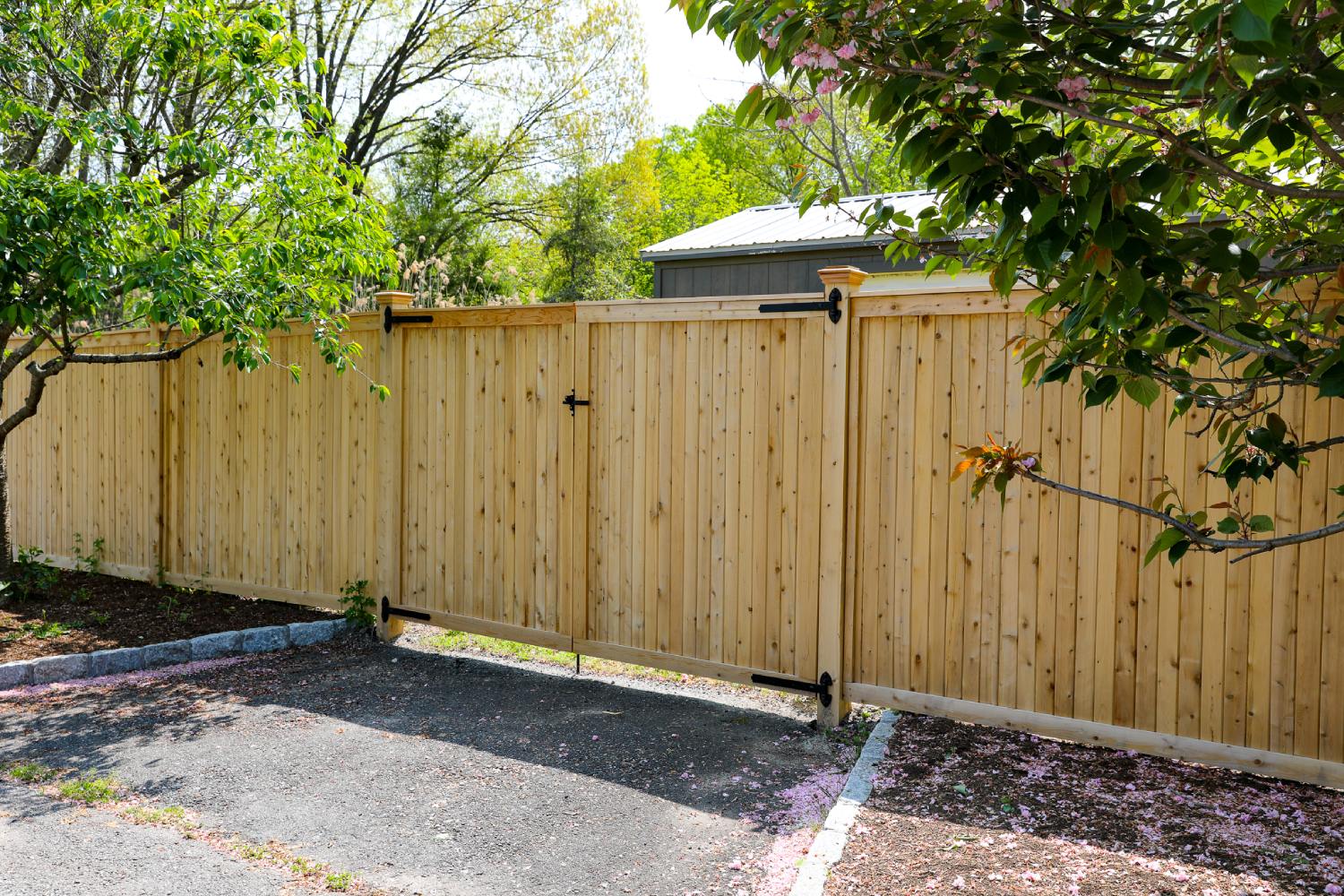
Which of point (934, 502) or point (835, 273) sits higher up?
point (835, 273)

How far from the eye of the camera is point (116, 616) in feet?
21.2

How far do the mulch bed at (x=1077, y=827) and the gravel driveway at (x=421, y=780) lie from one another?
340 millimetres

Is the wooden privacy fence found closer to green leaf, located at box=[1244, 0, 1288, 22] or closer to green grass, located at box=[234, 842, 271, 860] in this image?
green grass, located at box=[234, 842, 271, 860]

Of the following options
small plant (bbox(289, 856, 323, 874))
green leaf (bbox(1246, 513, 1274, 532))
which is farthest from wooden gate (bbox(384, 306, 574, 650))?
green leaf (bbox(1246, 513, 1274, 532))

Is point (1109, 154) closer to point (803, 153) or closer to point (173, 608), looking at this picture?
point (173, 608)

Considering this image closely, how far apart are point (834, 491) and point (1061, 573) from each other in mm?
965

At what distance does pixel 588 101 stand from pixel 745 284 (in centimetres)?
1119

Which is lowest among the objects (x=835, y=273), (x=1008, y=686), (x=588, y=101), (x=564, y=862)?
(x=564, y=862)

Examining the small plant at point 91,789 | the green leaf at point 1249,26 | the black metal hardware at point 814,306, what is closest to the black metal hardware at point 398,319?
the black metal hardware at point 814,306

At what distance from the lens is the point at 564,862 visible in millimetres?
3320

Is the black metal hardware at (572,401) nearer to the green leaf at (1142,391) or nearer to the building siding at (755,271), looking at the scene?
the green leaf at (1142,391)

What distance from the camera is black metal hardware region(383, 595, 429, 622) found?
6.01 m

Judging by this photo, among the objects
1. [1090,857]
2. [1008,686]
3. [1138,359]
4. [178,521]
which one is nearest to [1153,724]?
[1008,686]

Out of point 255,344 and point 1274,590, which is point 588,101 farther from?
point 1274,590
